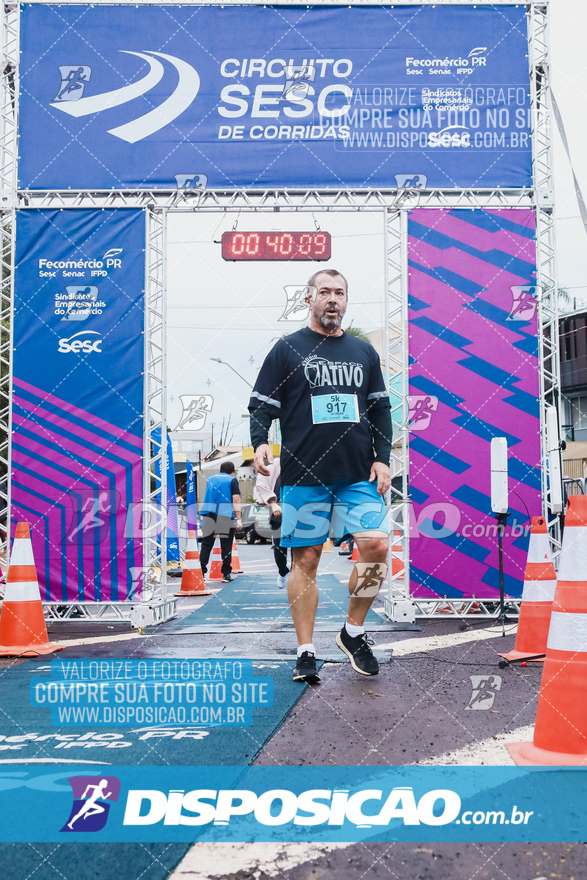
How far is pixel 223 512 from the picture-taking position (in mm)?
11023

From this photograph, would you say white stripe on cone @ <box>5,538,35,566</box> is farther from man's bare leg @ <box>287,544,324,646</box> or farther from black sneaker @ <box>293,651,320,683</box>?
black sneaker @ <box>293,651,320,683</box>

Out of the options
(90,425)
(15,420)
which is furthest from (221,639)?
(15,420)

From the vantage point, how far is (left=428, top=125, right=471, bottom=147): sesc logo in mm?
7109

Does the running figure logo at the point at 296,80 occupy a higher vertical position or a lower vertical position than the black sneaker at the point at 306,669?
higher

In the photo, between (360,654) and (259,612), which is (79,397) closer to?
(259,612)

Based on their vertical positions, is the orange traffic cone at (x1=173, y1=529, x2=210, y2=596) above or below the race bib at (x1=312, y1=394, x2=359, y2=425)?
below

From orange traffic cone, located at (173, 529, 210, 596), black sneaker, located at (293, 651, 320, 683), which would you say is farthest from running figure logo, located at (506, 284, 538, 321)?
orange traffic cone, located at (173, 529, 210, 596)

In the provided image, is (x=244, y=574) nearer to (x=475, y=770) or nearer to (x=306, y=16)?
(x=306, y=16)

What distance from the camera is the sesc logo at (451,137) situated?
7.11m

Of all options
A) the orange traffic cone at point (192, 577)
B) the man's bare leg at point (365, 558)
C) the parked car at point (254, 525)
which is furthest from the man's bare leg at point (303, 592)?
the parked car at point (254, 525)

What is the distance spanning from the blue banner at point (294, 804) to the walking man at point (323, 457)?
1695 mm

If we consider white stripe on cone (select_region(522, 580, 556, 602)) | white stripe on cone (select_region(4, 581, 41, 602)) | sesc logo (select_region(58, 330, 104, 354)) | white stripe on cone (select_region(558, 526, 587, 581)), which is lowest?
white stripe on cone (select_region(4, 581, 41, 602))

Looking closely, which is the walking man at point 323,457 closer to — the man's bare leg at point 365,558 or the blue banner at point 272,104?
the man's bare leg at point 365,558

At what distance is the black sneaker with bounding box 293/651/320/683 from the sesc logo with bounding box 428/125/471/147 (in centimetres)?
501
